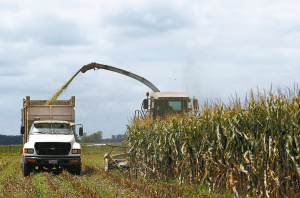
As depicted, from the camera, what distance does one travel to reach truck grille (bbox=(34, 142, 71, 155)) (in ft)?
46.8

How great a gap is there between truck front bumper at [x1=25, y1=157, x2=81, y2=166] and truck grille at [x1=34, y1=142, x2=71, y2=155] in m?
0.26

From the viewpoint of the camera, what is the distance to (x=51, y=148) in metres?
14.3

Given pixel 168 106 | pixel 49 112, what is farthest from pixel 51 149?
pixel 168 106

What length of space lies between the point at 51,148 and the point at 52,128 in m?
1.62

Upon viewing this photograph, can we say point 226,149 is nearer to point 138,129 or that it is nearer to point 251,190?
point 251,190

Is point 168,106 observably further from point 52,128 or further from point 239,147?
point 239,147

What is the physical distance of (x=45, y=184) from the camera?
38.0ft

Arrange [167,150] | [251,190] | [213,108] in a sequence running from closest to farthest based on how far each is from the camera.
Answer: [251,190] < [213,108] < [167,150]

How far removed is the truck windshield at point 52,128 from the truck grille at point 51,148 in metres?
1.22

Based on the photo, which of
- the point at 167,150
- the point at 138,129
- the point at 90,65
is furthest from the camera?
the point at 90,65

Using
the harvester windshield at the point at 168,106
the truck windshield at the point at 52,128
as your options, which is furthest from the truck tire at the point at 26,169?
the harvester windshield at the point at 168,106

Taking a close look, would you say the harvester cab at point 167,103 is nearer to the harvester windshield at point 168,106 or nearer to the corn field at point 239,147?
the harvester windshield at point 168,106

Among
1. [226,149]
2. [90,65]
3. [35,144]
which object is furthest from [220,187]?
[90,65]

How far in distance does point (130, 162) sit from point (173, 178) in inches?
114
